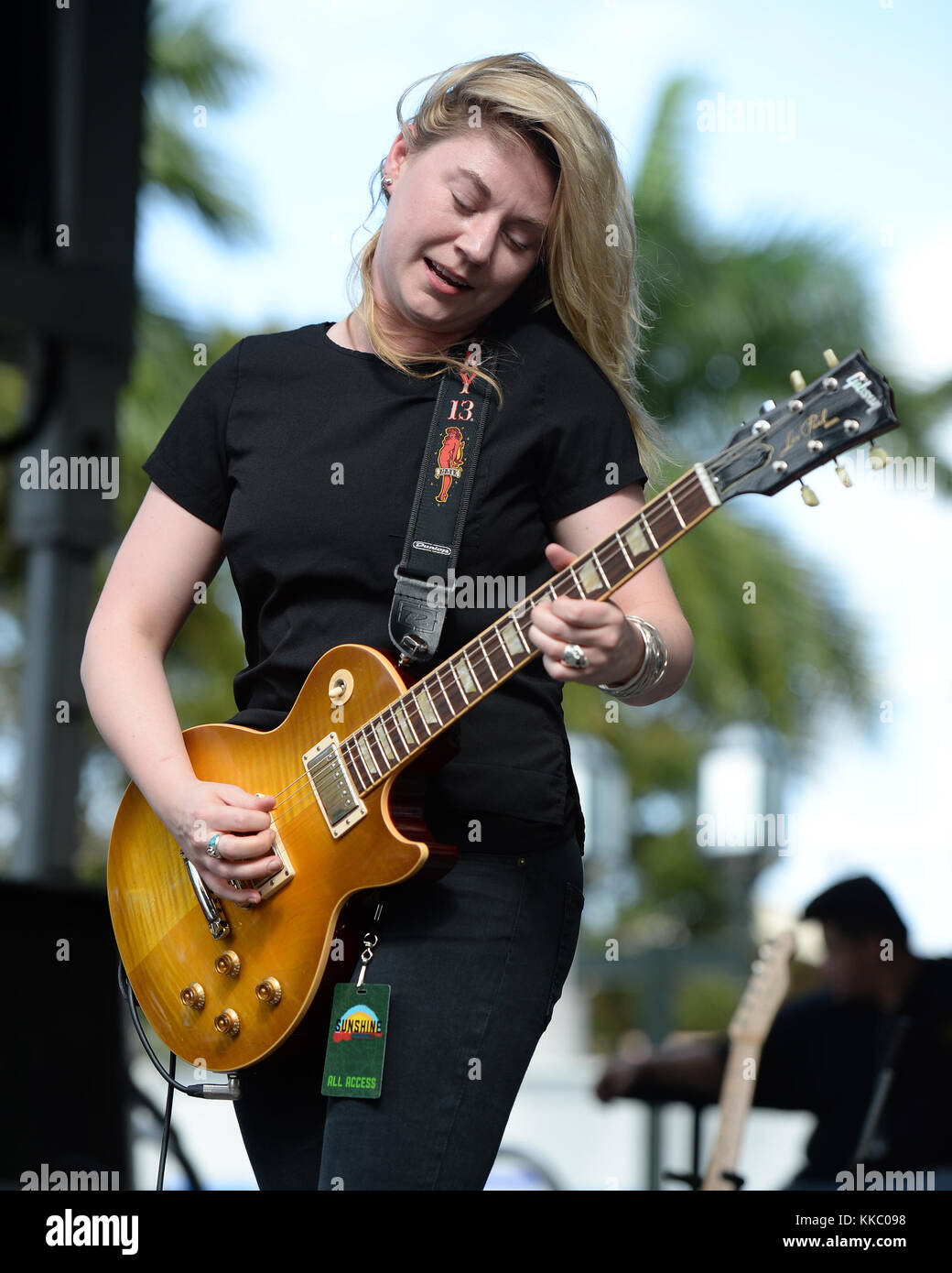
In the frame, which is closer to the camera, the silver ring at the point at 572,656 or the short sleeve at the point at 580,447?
the silver ring at the point at 572,656

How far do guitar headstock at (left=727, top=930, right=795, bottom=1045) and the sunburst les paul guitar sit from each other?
237cm

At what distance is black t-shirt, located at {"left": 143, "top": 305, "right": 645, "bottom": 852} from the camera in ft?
5.74

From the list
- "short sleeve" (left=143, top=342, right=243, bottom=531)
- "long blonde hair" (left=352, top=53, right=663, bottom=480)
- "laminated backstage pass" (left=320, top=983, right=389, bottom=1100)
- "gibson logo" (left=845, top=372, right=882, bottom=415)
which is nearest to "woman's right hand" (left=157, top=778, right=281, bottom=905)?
"laminated backstage pass" (left=320, top=983, right=389, bottom=1100)

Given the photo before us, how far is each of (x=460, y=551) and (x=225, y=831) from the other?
46 centimetres

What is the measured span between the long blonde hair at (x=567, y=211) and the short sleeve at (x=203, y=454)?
0.22 meters

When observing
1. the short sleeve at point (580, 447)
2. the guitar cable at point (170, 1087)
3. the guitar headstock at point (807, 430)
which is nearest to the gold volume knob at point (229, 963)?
the guitar cable at point (170, 1087)

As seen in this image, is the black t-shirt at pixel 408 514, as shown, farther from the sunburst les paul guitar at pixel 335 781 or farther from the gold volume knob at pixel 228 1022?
the gold volume knob at pixel 228 1022

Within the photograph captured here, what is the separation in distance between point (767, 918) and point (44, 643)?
15.2m

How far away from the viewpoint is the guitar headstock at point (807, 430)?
4.95ft

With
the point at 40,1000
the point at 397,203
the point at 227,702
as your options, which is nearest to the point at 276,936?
the point at 397,203

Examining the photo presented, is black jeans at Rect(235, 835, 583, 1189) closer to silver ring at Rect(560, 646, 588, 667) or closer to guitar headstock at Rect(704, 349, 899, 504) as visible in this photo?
silver ring at Rect(560, 646, 588, 667)

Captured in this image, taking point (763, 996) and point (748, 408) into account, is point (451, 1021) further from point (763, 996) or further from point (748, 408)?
point (748, 408)

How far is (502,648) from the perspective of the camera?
65.2 inches
